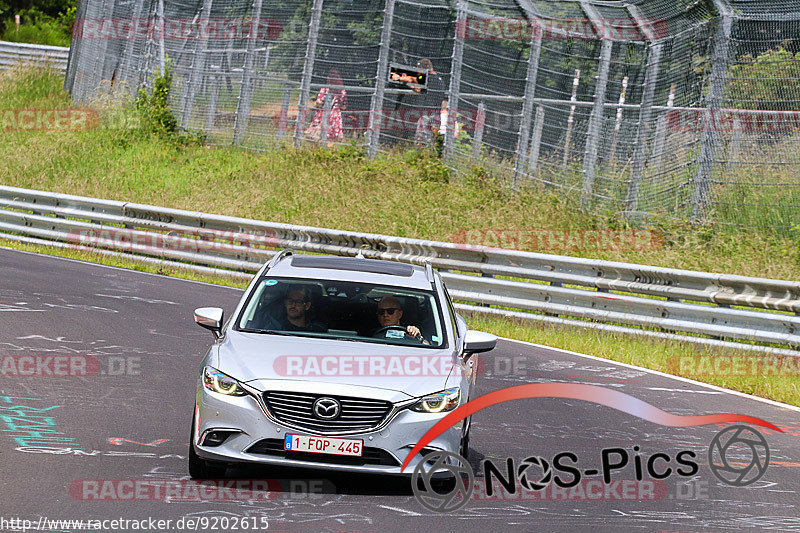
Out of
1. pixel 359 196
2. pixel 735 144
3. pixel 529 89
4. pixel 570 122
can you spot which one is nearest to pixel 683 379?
pixel 735 144

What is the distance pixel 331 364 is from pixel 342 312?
47.6 inches

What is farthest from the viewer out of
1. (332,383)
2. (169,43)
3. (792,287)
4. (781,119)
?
(169,43)

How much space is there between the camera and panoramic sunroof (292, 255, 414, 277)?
28.8 feet

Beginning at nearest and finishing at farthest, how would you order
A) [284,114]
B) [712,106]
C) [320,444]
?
1. [320,444]
2. [712,106]
3. [284,114]

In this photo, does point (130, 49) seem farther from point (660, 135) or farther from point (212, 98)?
point (660, 135)

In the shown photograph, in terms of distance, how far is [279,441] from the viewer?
6902 mm

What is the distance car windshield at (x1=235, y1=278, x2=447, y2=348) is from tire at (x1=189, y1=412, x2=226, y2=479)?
42.8 inches

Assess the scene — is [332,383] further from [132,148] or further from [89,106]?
[89,106]

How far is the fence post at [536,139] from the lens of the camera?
22.5 metres

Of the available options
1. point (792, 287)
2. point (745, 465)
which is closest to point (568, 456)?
point (745, 465)

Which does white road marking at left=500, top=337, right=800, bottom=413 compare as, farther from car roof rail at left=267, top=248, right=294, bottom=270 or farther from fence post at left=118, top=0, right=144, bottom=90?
fence post at left=118, top=0, right=144, bottom=90

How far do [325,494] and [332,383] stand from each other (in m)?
0.65

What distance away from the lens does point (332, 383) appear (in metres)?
6.98

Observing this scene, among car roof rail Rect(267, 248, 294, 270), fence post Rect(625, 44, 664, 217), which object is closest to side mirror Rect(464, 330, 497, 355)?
car roof rail Rect(267, 248, 294, 270)
